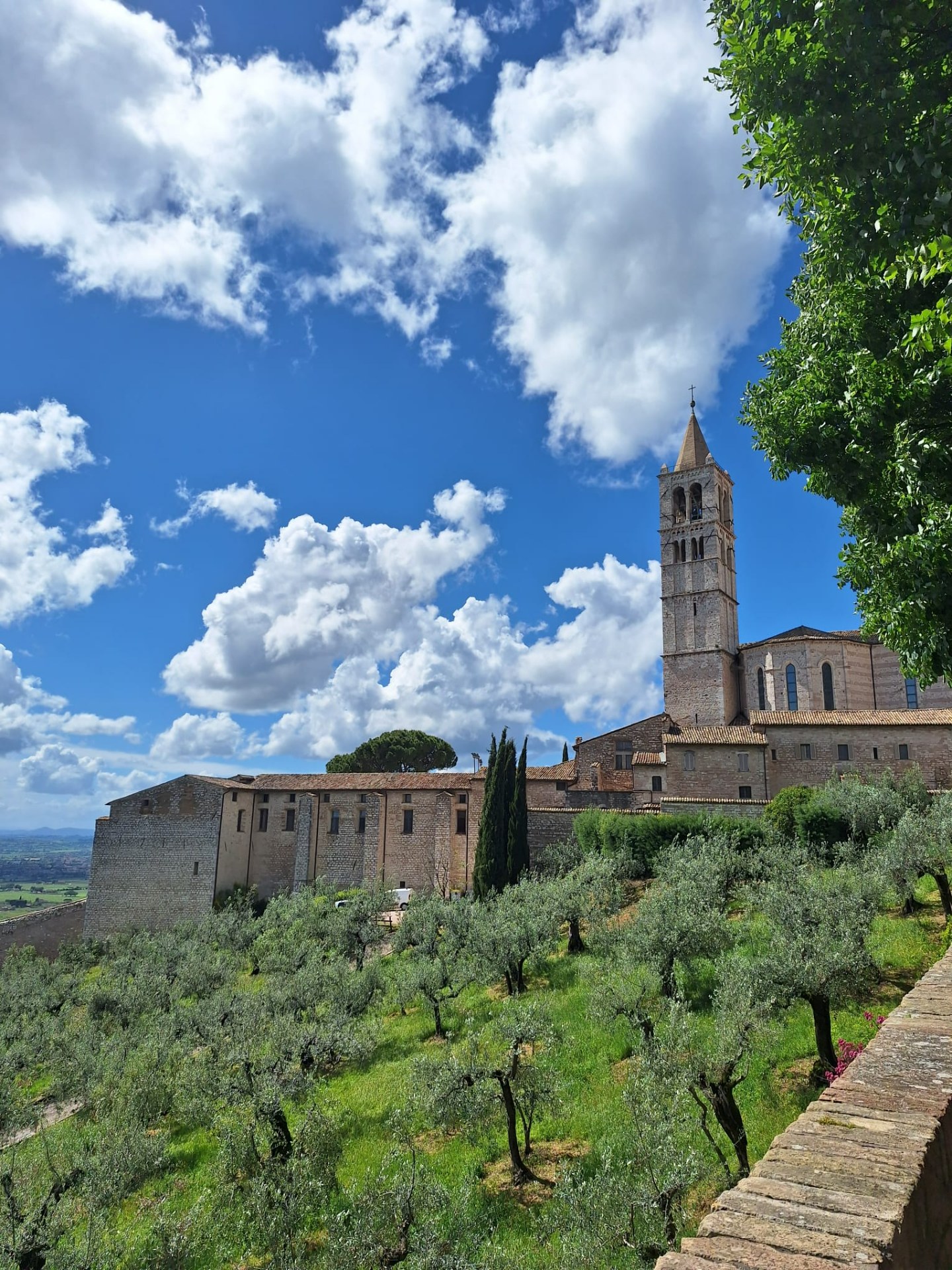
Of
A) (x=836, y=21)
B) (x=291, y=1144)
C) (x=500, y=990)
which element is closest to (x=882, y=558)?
(x=836, y=21)

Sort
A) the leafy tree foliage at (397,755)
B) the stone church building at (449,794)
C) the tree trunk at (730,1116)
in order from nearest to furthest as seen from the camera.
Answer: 1. the tree trunk at (730,1116)
2. the stone church building at (449,794)
3. the leafy tree foliage at (397,755)

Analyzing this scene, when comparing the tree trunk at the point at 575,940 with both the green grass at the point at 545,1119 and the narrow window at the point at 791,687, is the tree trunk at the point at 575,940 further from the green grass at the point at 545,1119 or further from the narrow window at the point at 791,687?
the narrow window at the point at 791,687

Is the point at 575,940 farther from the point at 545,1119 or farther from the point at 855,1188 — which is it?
the point at 855,1188

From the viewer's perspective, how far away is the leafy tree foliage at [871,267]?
668cm

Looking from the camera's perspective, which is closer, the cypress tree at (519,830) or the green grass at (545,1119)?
the green grass at (545,1119)

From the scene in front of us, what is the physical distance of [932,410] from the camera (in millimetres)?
7988

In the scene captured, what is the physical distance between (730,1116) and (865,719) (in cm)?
2697

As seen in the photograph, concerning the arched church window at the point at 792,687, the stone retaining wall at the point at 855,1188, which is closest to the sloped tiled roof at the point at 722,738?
the arched church window at the point at 792,687

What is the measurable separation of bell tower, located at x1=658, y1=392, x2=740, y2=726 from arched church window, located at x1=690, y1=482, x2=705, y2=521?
5cm

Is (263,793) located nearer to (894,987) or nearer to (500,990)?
(500,990)

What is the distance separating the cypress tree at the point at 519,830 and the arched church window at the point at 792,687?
62.0ft

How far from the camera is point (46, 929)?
Result: 4319cm

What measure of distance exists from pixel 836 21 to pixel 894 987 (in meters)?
14.5

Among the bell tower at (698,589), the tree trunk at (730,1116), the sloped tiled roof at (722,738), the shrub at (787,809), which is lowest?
the tree trunk at (730,1116)
